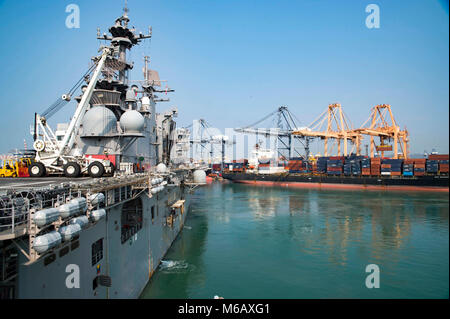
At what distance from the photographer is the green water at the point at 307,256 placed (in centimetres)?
1672

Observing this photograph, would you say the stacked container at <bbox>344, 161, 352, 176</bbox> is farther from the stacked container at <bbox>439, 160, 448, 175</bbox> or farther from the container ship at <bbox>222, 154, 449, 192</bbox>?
the stacked container at <bbox>439, 160, 448, 175</bbox>

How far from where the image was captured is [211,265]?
20.9m

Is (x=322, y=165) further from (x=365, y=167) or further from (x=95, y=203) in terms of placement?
(x=95, y=203)

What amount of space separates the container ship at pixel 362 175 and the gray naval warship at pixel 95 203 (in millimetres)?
56017

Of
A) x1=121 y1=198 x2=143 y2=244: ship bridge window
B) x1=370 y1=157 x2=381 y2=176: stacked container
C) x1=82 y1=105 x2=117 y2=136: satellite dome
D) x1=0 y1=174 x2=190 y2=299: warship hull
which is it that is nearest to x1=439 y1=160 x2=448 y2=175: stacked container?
x1=370 y1=157 x2=381 y2=176: stacked container

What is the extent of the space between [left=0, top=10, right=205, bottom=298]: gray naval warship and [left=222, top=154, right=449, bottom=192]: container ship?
184ft

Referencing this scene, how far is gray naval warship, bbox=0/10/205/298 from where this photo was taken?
6762 mm

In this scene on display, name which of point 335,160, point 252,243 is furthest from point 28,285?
point 335,160

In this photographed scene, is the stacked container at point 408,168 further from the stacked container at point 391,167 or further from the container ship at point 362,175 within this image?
the stacked container at point 391,167

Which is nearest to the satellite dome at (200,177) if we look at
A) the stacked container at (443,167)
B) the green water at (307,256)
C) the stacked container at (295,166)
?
the green water at (307,256)

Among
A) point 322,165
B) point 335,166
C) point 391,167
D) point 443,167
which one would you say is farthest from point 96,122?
point 443,167

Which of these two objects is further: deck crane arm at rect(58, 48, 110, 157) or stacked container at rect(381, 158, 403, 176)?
stacked container at rect(381, 158, 403, 176)
